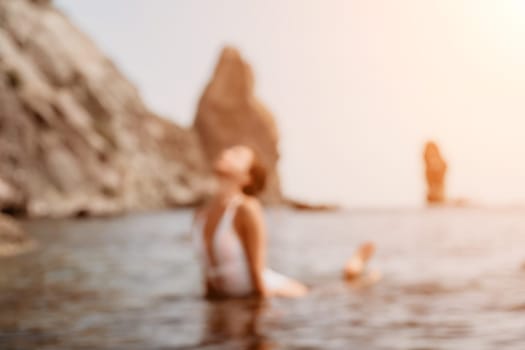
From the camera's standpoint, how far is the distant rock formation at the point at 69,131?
77.7 m

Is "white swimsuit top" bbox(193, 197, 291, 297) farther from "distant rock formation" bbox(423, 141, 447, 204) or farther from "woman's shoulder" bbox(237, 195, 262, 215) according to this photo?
"distant rock formation" bbox(423, 141, 447, 204)

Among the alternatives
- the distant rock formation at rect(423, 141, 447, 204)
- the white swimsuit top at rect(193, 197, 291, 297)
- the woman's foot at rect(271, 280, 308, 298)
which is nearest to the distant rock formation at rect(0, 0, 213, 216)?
the woman's foot at rect(271, 280, 308, 298)

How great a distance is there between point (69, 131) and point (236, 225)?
257 feet

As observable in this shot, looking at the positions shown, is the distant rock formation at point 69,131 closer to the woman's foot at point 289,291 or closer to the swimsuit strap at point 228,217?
the woman's foot at point 289,291

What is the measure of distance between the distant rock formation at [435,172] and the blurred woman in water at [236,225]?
7.60 ft

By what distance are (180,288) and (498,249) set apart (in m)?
18.5

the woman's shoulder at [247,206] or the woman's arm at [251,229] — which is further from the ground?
the woman's shoulder at [247,206]

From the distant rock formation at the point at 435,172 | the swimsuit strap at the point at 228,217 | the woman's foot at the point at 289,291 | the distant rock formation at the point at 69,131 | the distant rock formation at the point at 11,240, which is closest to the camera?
the distant rock formation at the point at 435,172

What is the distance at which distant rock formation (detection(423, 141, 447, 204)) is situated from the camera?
30.1ft

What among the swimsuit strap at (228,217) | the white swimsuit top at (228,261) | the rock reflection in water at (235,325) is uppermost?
the swimsuit strap at (228,217)

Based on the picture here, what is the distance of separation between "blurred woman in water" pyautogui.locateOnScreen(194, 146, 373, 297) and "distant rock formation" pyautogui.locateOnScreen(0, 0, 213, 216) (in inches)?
2259

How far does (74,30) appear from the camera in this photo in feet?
362

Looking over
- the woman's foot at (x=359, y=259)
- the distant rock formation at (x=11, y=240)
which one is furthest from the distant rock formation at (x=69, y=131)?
the woman's foot at (x=359, y=259)

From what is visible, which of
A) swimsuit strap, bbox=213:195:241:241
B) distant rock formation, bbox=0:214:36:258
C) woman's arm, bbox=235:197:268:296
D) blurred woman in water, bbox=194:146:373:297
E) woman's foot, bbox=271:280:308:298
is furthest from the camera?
distant rock formation, bbox=0:214:36:258
